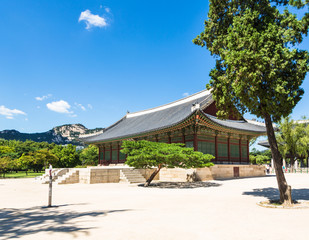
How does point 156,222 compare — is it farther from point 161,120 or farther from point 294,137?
point 294,137

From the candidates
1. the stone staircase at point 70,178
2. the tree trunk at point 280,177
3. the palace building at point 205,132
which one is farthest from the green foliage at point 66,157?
the tree trunk at point 280,177

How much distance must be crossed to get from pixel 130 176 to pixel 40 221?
46.3ft

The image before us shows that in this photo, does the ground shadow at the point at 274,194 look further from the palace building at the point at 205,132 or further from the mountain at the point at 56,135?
the mountain at the point at 56,135

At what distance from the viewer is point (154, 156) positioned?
15547mm

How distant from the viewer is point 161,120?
92.9 feet

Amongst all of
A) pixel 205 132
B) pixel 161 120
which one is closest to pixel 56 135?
pixel 161 120

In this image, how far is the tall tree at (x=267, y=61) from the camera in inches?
337

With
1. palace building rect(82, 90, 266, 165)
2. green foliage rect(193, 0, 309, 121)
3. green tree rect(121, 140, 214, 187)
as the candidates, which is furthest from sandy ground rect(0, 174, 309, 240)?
palace building rect(82, 90, 266, 165)

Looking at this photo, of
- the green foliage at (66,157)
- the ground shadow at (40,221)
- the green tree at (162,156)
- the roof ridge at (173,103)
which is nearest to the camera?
the ground shadow at (40,221)

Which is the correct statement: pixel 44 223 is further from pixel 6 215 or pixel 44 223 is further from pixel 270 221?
pixel 270 221

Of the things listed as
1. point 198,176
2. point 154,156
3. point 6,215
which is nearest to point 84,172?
point 154,156

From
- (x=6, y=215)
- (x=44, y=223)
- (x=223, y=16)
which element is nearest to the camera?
(x=44, y=223)

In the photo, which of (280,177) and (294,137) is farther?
(294,137)

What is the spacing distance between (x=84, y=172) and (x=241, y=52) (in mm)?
16176
